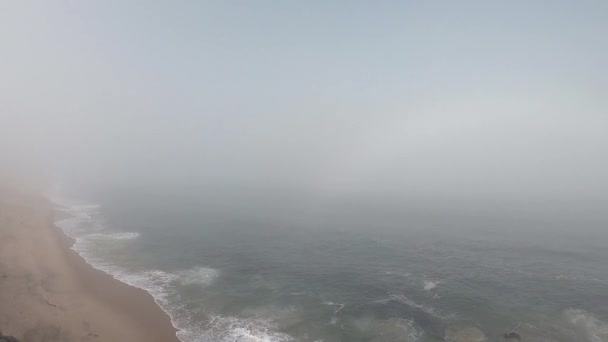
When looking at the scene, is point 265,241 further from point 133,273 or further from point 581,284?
point 581,284

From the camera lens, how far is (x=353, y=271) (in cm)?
5644

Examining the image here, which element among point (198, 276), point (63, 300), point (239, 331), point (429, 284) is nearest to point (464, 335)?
point (429, 284)

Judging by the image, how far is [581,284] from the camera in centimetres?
5216

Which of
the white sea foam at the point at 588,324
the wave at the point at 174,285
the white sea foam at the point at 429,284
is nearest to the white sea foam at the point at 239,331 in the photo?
the wave at the point at 174,285

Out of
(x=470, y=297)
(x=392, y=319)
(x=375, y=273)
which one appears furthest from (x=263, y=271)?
(x=470, y=297)

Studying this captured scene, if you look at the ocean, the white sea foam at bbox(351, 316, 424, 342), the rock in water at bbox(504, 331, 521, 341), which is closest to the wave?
the ocean

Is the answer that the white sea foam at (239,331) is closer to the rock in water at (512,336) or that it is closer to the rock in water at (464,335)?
the rock in water at (464,335)

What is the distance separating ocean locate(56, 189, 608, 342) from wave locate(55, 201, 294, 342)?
0.21m

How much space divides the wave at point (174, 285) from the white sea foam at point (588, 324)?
114 feet

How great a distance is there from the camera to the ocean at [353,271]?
3903cm

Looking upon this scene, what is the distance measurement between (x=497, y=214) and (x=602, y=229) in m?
28.6

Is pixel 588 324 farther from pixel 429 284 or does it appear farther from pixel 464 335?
pixel 429 284

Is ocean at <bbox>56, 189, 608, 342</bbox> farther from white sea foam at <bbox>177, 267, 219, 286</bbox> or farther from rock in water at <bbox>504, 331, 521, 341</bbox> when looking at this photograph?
rock in water at <bbox>504, 331, 521, 341</bbox>

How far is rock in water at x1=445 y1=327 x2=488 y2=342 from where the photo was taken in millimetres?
36031
